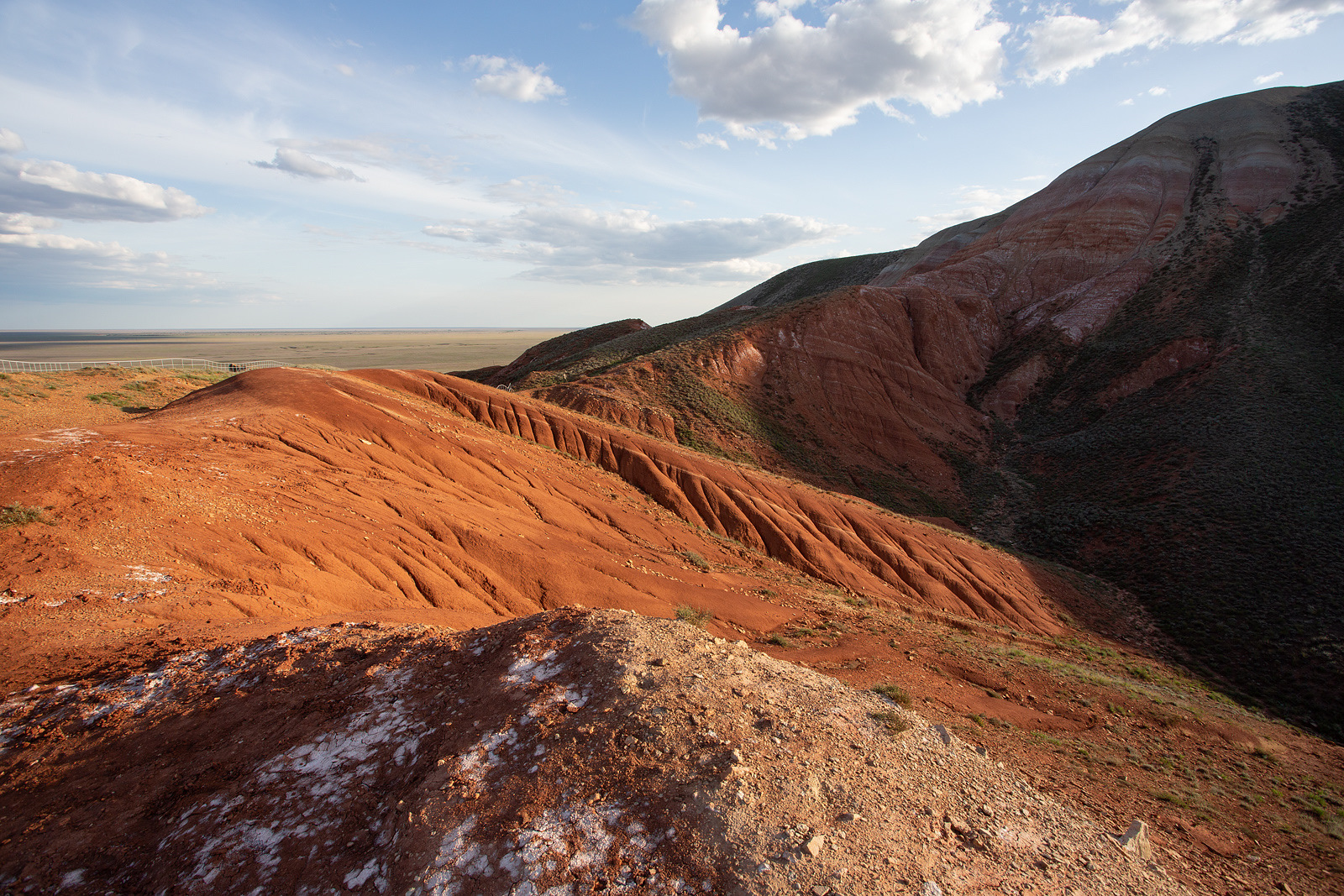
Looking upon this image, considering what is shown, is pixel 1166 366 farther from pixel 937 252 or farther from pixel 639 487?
pixel 639 487

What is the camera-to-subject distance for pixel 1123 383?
139 ft

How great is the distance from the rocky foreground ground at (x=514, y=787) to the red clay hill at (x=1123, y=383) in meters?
21.2

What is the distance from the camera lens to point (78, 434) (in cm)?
1342

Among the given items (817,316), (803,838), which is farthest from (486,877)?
(817,316)

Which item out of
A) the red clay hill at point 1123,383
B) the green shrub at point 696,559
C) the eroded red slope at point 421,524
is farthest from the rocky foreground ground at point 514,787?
the red clay hill at point 1123,383

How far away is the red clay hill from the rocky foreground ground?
69.7 feet

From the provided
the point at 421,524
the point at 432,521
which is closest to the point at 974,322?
the point at 432,521

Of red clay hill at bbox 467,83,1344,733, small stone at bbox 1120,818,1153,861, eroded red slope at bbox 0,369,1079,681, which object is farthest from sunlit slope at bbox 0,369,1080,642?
small stone at bbox 1120,818,1153,861

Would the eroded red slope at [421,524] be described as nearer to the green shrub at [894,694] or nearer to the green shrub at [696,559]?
the green shrub at [696,559]

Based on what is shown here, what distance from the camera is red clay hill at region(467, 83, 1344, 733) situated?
80.3 feet

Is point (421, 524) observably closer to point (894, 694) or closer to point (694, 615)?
point (694, 615)

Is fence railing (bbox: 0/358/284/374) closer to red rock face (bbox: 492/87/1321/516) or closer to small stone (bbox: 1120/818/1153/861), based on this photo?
red rock face (bbox: 492/87/1321/516)

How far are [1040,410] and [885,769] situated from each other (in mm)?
48570

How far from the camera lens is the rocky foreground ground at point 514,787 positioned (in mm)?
4688
